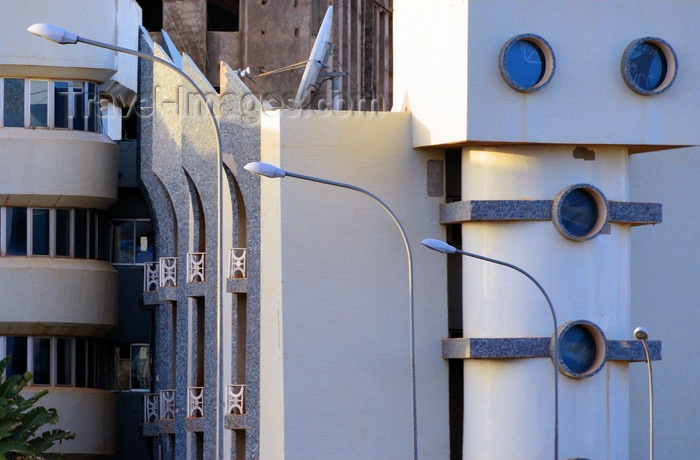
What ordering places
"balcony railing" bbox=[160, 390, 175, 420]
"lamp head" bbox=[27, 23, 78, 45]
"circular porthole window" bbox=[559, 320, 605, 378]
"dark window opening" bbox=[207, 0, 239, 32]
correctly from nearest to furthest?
"lamp head" bbox=[27, 23, 78, 45] < "circular porthole window" bbox=[559, 320, 605, 378] < "balcony railing" bbox=[160, 390, 175, 420] < "dark window opening" bbox=[207, 0, 239, 32]

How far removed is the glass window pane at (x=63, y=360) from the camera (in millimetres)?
45531

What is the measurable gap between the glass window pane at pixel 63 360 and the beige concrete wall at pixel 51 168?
335 cm

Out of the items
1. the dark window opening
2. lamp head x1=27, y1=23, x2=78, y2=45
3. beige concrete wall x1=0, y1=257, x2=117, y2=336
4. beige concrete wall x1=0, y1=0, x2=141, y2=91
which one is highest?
the dark window opening

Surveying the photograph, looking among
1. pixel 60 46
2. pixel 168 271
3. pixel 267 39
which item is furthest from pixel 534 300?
pixel 267 39

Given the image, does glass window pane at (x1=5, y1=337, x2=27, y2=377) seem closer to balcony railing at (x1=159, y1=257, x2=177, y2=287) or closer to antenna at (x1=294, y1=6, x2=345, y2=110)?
balcony railing at (x1=159, y1=257, x2=177, y2=287)

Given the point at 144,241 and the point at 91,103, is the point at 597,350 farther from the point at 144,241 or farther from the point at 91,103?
the point at 144,241

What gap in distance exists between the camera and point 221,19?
2367 inches

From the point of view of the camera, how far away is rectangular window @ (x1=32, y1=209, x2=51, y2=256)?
4553cm

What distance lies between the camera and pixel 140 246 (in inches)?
1924

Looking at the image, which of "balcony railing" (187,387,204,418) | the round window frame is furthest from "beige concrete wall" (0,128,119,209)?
the round window frame

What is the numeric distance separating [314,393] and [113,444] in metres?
10.2

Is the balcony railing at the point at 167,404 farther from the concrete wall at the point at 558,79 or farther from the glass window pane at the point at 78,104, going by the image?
the concrete wall at the point at 558,79

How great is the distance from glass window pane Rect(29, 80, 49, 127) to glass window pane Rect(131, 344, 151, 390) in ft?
21.5

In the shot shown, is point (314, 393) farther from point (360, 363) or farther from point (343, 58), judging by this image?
point (343, 58)
